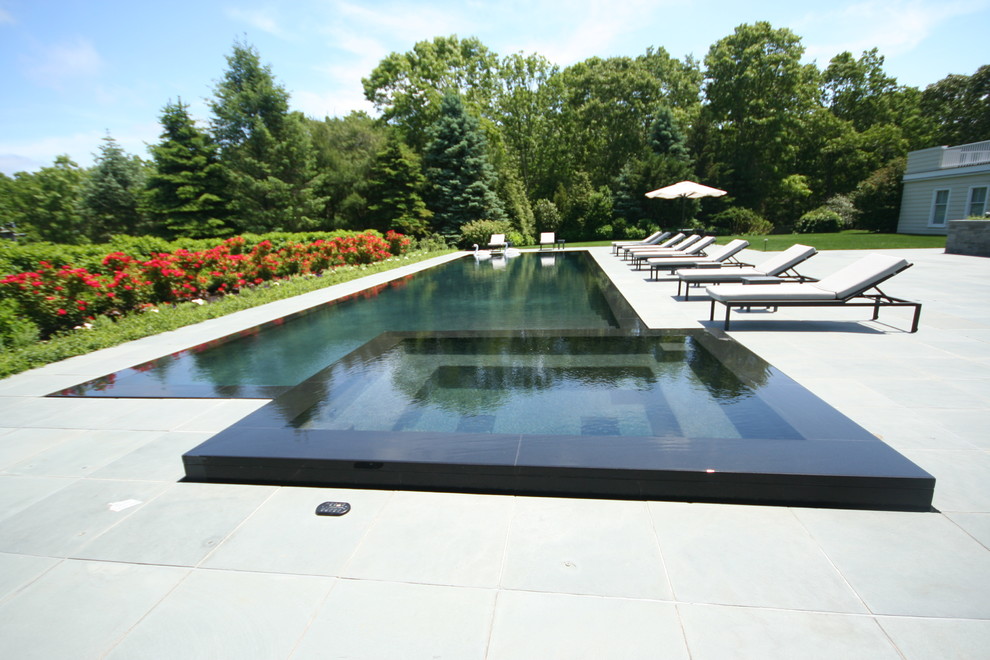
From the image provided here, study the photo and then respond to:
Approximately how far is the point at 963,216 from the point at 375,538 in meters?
25.3

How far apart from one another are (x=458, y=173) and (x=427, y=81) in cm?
1256

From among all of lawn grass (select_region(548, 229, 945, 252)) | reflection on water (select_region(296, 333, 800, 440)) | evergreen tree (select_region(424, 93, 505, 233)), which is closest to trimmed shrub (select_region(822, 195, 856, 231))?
lawn grass (select_region(548, 229, 945, 252))

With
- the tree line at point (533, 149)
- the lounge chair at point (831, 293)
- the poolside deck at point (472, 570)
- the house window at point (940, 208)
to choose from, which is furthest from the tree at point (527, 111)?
the poolside deck at point (472, 570)

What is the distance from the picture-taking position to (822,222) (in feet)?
79.6

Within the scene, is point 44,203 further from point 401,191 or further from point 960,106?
point 960,106

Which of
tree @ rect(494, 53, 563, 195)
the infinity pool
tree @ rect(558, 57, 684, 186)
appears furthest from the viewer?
tree @ rect(494, 53, 563, 195)

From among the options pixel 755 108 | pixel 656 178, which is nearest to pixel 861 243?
pixel 656 178

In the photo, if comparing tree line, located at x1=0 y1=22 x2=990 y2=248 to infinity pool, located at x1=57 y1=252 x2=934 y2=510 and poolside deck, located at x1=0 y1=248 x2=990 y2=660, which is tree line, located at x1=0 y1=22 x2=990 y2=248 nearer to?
infinity pool, located at x1=57 y1=252 x2=934 y2=510

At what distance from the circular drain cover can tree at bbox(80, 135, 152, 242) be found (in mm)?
33087

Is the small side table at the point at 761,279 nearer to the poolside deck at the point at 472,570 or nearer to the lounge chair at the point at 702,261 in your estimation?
the lounge chair at the point at 702,261

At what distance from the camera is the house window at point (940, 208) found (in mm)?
19659

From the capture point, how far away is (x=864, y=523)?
7.50 feet

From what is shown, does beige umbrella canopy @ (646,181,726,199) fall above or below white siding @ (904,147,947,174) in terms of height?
below

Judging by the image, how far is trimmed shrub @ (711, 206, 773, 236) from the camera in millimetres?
25922
